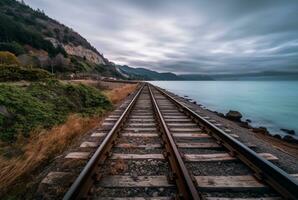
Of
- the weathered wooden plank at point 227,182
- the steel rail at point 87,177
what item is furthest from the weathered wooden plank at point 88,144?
the weathered wooden plank at point 227,182

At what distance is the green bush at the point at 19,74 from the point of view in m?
10.1

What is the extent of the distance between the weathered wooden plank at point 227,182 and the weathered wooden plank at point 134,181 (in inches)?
21.0

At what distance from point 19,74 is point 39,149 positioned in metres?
7.77

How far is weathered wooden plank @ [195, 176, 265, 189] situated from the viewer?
2.91m

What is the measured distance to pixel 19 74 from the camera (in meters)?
10.4

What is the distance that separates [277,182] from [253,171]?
20.1 inches

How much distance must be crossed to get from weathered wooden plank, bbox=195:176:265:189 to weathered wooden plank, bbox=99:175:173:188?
1.75 ft

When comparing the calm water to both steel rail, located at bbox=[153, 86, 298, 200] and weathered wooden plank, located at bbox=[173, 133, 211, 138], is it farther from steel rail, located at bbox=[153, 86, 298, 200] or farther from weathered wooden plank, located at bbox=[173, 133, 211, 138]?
steel rail, located at bbox=[153, 86, 298, 200]

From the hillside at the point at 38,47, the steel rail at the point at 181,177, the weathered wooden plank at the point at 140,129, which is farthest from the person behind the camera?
the hillside at the point at 38,47

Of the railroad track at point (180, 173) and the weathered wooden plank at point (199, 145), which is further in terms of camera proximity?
the weathered wooden plank at point (199, 145)

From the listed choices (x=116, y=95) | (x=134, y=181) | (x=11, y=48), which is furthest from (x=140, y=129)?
(x=11, y=48)

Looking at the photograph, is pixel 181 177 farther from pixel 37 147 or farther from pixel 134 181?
pixel 37 147

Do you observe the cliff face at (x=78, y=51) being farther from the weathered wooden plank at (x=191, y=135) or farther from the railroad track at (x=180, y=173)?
the railroad track at (x=180, y=173)

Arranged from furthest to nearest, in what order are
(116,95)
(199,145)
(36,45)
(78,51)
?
(78,51) → (36,45) → (116,95) → (199,145)
